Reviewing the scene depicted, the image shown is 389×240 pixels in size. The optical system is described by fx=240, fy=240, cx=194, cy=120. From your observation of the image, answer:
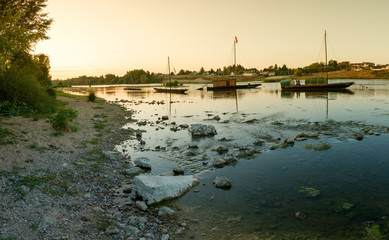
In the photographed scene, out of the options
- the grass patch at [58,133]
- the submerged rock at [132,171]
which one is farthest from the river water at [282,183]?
the grass patch at [58,133]

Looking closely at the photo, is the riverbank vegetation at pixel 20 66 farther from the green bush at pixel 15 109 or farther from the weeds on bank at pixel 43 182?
the weeds on bank at pixel 43 182

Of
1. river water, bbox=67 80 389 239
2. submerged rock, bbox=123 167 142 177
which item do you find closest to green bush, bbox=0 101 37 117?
river water, bbox=67 80 389 239

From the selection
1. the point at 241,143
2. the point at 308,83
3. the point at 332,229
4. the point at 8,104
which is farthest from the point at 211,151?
the point at 308,83

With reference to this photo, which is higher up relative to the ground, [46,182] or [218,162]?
[46,182]

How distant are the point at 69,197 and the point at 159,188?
11.0 ft

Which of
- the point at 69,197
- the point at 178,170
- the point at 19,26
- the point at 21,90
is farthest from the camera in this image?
the point at 19,26

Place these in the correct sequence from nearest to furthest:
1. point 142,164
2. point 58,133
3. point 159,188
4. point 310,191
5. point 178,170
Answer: point 159,188 < point 310,191 < point 178,170 < point 142,164 < point 58,133

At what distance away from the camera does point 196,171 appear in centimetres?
1280

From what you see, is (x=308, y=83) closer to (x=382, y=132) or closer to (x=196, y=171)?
(x=382, y=132)

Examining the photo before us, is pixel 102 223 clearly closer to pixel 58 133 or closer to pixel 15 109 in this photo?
pixel 58 133

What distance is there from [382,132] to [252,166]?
46.8 ft

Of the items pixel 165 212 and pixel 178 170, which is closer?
pixel 165 212

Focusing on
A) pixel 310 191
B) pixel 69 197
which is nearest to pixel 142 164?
pixel 69 197

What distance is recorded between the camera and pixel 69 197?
8992 millimetres
